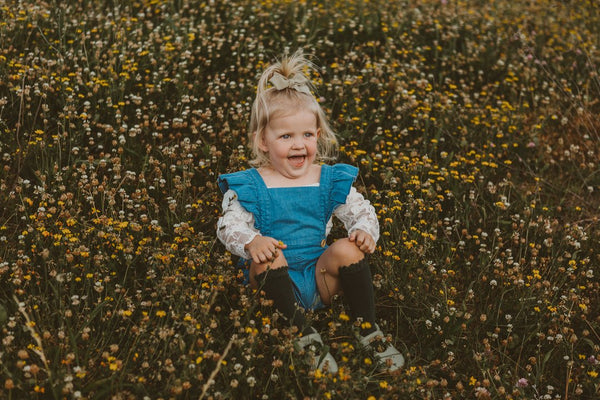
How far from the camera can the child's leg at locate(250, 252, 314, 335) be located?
3.59 m

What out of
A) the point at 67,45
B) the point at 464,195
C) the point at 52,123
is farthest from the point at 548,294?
the point at 67,45

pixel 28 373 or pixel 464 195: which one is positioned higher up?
pixel 464 195

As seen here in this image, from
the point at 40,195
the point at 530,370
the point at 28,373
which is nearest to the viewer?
the point at 28,373

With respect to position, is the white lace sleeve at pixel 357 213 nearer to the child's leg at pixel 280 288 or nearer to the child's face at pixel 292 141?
the child's face at pixel 292 141

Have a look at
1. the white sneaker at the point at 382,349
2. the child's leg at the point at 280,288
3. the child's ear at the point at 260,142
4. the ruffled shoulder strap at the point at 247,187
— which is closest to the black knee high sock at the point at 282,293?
the child's leg at the point at 280,288

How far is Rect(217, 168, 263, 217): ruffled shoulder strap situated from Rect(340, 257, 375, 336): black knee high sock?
65 cm

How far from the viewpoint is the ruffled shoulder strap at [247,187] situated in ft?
12.8

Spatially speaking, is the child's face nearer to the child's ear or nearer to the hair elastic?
the child's ear

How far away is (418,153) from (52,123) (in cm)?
299

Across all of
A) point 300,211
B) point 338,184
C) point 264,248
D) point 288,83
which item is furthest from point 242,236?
point 288,83

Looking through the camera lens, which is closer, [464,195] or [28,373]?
[28,373]

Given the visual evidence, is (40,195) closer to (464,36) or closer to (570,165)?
(570,165)

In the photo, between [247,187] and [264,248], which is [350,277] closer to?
[264,248]

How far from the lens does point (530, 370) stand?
372 centimetres
